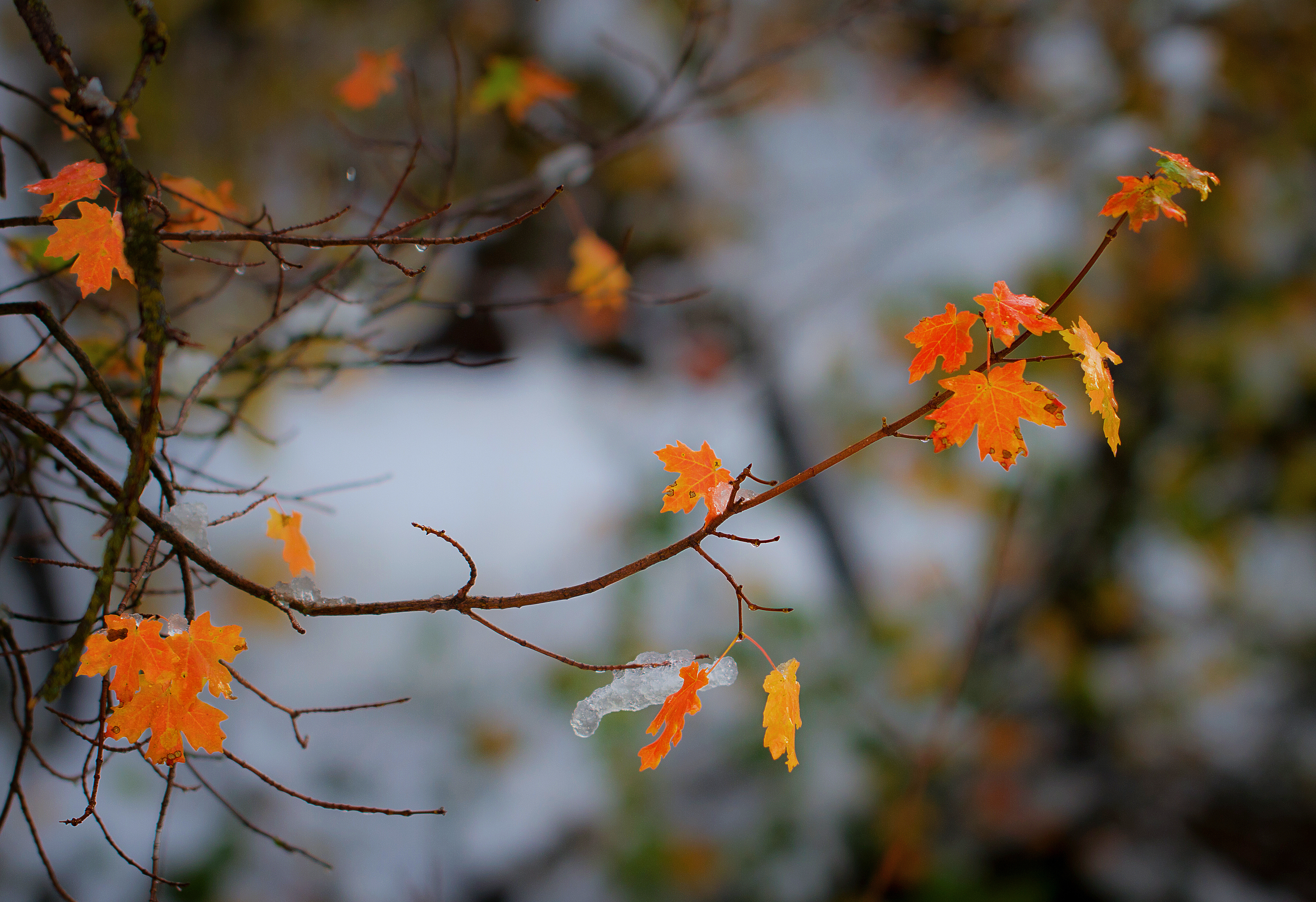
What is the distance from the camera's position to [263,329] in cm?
79

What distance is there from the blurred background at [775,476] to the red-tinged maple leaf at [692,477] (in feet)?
4.31

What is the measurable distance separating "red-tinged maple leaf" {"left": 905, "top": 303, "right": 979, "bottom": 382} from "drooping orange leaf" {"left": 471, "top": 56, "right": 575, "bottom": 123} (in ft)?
2.87

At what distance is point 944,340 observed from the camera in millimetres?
657

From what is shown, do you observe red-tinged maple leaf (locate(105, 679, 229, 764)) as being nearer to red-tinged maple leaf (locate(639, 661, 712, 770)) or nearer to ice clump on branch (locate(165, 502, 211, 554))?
ice clump on branch (locate(165, 502, 211, 554))

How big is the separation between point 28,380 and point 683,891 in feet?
7.31

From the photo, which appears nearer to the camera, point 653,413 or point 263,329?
point 263,329

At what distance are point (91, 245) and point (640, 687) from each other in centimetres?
64

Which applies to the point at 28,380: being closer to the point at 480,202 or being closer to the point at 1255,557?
the point at 480,202

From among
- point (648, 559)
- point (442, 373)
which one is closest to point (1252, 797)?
point (648, 559)

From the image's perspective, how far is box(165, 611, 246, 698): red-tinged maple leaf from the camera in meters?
0.61

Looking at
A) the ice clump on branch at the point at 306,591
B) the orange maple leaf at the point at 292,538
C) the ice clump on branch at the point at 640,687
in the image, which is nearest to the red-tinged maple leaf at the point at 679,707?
the ice clump on branch at the point at 640,687

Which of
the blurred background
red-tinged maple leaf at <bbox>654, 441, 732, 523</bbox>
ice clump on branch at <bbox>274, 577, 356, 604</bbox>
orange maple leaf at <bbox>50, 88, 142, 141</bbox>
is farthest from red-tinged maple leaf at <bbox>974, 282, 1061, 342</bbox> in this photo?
the blurred background

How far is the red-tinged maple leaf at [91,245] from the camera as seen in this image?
65 centimetres

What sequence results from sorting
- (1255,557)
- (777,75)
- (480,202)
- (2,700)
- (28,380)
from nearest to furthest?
→ (28,380) < (480,202) < (2,700) < (1255,557) < (777,75)
